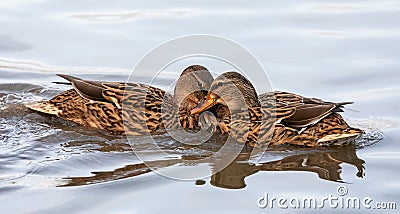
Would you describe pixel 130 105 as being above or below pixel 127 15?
below

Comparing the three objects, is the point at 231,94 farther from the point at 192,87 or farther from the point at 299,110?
the point at 299,110

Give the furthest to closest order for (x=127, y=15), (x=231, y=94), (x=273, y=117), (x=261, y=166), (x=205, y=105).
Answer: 1. (x=127, y=15)
2. (x=231, y=94)
3. (x=205, y=105)
4. (x=273, y=117)
5. (x=261, y=166)

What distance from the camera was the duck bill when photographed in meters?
9.10

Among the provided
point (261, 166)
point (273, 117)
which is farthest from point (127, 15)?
point (261, 166)

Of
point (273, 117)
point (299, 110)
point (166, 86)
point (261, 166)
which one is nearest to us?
point (261, 166)

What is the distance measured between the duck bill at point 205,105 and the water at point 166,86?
1.86 ft

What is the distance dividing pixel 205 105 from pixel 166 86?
61.8 inches

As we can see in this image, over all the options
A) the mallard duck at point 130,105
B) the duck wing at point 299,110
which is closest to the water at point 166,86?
the mallard duck at point 130,105

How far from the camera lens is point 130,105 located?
929 centimetres

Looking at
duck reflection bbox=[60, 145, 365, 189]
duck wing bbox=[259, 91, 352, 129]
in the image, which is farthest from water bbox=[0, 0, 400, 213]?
duck wing bbox=[259, 91, 352, 129]

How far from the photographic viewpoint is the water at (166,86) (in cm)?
717

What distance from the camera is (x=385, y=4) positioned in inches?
500

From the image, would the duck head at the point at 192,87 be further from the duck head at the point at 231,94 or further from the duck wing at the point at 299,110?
the duck wing at the point at 299,110

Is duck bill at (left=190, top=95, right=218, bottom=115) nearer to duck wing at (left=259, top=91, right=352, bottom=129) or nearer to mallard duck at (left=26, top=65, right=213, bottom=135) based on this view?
mallard duck at (left=26, top=65, right=213, bottom=135)
